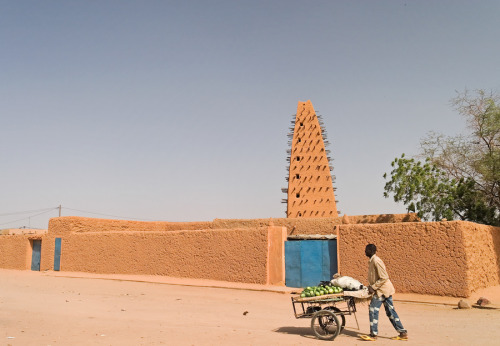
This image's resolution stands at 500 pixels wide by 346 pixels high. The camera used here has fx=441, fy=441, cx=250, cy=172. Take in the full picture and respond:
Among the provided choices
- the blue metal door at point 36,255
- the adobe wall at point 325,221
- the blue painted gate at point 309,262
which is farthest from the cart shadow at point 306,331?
the blue metal door at point 36,255

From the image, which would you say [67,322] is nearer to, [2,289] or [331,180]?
[2,289]

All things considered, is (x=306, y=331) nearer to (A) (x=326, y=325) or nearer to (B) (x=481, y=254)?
(A) (x=326, y=325)

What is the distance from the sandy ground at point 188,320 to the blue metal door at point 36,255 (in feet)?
37.2

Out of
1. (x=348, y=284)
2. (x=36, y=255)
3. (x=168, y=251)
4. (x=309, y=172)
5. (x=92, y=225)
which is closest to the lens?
(x=348, y=284)

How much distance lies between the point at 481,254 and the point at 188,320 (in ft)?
31.2

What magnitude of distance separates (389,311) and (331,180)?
28.7m

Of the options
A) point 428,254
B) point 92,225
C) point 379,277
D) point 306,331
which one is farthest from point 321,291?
point 92,225

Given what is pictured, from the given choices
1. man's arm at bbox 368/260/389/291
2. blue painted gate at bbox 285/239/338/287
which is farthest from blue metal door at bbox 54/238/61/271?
man's arm at bbox 368/260/389/291

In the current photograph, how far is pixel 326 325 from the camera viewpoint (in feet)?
23.8

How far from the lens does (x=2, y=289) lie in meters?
14.7

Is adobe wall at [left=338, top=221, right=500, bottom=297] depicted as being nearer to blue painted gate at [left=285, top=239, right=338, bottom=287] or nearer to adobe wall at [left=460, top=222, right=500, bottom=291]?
adobe wall at [left=460, top=222, right=500, bottom=291]

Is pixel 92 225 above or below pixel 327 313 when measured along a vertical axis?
above

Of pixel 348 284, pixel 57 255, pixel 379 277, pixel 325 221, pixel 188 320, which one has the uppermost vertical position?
pixel 325 221

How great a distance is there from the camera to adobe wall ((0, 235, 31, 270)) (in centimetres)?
2531
